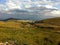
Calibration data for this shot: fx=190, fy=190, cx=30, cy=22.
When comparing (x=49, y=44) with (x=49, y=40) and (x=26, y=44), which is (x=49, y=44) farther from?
(x=26, y=44)

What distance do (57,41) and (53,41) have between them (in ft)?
6.04

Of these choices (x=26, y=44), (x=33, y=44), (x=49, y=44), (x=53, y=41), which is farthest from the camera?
(x=53, y=41)

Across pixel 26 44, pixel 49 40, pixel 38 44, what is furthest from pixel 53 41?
pixel 26 44

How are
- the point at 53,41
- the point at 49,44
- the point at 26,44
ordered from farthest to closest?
1. the point at 53,41
2. the point at 49,44
3. the point at 26,44

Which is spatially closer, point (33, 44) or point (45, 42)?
point (33, 44)

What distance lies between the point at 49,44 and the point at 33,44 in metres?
8.19

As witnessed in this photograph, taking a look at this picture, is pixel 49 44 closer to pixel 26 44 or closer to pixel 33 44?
pixel 33 44

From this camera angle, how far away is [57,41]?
269 ft

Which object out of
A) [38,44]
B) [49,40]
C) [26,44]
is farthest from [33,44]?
[49,40]

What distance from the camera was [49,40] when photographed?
82312mm

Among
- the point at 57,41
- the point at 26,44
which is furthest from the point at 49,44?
the point at 26,44

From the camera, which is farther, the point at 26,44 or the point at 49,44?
the point at 49,44

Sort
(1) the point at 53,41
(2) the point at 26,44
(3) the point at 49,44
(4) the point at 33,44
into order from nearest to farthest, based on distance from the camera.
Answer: (2) the point at 26,44, (4) the point at 33,44, (3) the point at 49,44, (1) the point at 53,41

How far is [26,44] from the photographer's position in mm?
63375
